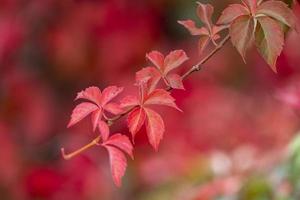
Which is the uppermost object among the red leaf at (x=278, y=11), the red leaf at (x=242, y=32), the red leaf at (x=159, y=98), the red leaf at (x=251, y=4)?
the red leaf at (x=251, y=4)

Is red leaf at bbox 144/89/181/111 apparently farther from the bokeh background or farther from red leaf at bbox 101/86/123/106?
the bokeh background

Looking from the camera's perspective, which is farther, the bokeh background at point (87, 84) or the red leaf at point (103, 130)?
the bokeh background at point (87, 84)

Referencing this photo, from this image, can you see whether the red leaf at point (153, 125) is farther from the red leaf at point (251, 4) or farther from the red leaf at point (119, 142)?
the red leaf at point (251, 4)

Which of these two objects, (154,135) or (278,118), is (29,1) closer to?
(278,118)

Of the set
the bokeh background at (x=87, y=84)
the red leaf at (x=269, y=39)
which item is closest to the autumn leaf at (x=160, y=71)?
the red leaf at (x=269, y=39)

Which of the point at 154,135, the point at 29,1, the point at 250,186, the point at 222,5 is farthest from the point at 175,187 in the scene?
the point at 154,135

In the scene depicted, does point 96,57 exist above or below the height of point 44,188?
above

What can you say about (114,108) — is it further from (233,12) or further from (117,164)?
(233,12)
